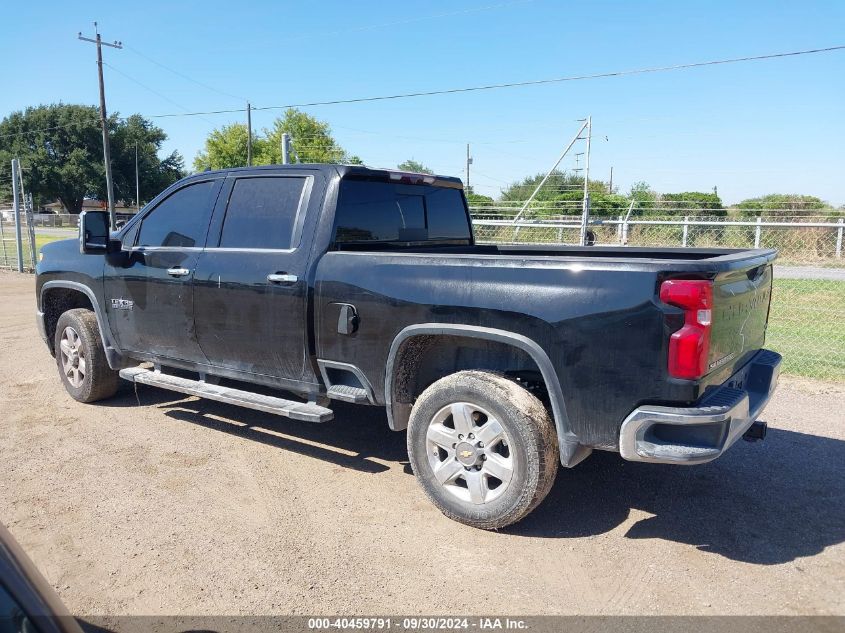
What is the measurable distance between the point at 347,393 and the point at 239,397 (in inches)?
37.1

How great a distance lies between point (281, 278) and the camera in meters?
4.32

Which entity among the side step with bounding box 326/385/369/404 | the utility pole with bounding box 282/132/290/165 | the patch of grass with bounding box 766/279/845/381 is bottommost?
the patch of grass with bounding box 766/279/845/381

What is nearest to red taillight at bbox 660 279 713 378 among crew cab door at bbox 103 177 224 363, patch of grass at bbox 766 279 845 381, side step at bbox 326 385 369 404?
side step at bbox 326 385 369 404

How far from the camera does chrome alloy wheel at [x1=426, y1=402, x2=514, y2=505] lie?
3588 mm

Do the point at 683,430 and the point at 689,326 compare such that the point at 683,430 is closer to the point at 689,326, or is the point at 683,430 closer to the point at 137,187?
the point at 689,326

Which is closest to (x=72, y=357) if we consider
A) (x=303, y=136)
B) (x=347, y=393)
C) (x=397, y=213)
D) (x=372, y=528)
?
(x=347, y=393)

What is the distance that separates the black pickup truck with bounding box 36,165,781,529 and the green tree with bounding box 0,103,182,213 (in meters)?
71.0

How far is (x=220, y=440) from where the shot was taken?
514cm

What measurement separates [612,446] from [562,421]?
0.89 ft

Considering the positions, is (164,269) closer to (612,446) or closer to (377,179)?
(377,179)

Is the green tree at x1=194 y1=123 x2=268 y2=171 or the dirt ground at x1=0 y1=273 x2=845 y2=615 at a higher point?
the green tree at x1=194 y1=123 x2=268 y2=171

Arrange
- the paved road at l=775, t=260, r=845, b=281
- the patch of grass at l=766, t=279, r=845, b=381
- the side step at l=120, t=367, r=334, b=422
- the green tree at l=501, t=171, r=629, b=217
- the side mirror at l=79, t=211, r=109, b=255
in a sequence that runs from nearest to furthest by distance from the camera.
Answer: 1. the side step at l=120, t=367, r=334, b=422
2. the side mirror at l=79, t=211, r=109, b=255
3. the patch of grass at l=766, t=279, r=845, b=381
4. the paved road at l=775, t=260, r=845, b=281
5. the green tree at l=501, t=171, r=629, b=217

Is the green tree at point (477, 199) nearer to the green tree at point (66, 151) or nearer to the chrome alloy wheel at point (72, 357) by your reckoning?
the chrome alloy wheel at point (72, 357)

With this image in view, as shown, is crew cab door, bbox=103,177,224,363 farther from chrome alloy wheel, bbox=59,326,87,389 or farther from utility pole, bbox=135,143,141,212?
utility pole, bbox=135,143,141,212
